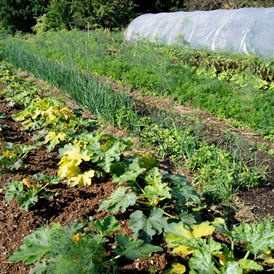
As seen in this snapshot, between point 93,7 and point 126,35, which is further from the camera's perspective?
point 93,7

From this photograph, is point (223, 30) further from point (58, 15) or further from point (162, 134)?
point (58, 15)

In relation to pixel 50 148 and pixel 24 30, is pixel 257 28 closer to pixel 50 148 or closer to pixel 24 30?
pixel 50 148

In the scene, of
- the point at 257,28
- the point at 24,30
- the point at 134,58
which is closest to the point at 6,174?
the point at 134,58

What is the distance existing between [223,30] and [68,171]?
26.6 feet

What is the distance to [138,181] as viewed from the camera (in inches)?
106

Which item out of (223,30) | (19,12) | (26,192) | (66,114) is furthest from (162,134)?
(19,12)

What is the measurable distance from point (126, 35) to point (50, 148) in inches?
477

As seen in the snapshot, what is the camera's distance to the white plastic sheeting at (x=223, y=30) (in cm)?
836

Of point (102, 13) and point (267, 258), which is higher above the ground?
point (102, 13)

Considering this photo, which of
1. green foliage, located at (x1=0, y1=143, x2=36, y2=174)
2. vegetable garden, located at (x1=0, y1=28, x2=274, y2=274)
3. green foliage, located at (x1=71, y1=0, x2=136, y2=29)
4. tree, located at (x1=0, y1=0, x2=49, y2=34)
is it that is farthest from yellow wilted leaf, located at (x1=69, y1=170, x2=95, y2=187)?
tree, located at (x1=0, y1=0, x2=49, y2=34)

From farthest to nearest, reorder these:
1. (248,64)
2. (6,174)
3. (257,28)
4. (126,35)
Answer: (126,35) < (257,28) < (248,64) < (6,174)

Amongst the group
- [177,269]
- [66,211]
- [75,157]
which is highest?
[75,157]

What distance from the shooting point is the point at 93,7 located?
60.6 ft

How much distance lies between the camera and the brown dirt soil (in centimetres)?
196
